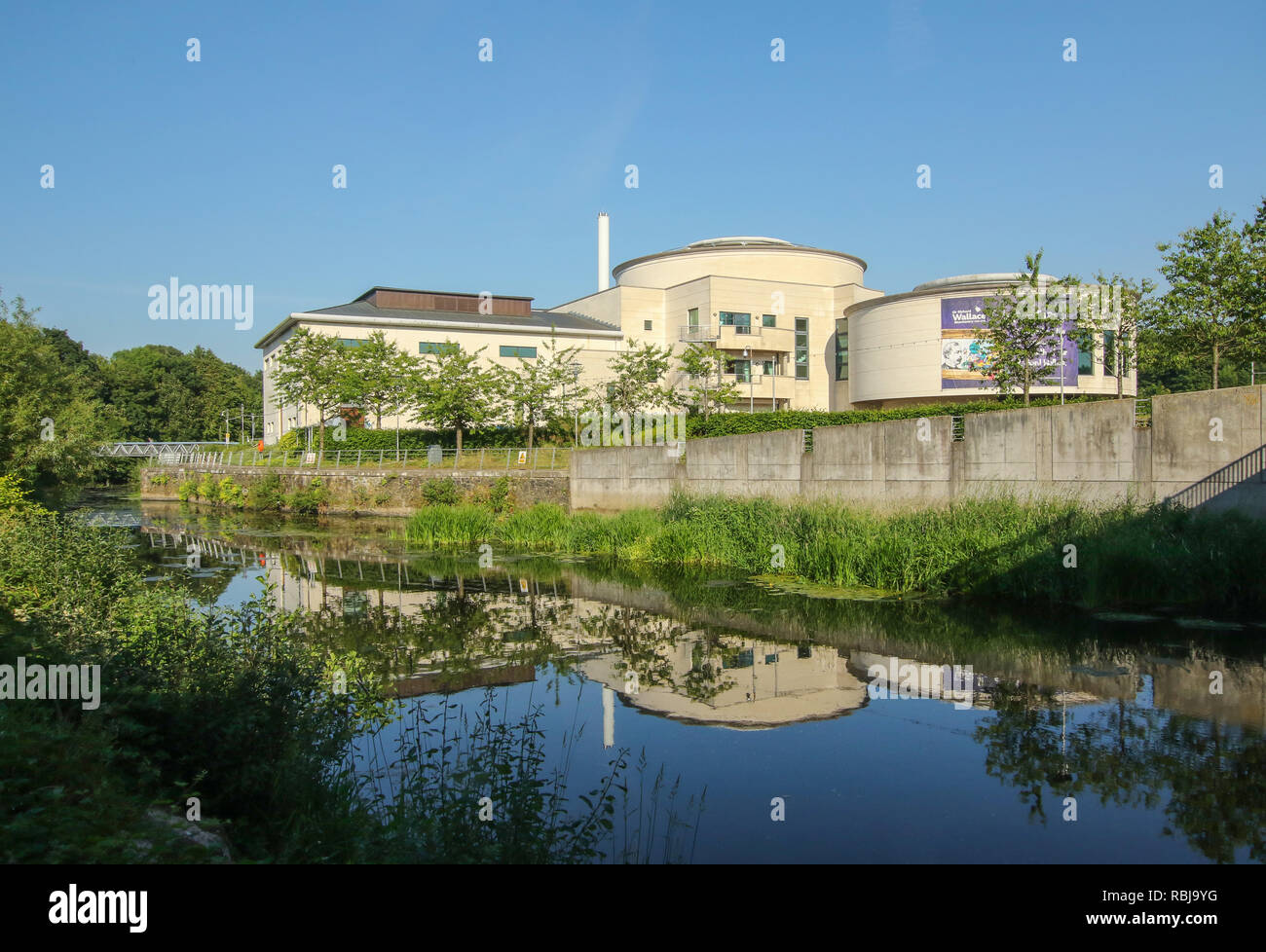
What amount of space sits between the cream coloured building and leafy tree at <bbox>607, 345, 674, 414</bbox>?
316cm

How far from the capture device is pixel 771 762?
8898 mm

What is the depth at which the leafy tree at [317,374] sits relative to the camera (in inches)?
1923

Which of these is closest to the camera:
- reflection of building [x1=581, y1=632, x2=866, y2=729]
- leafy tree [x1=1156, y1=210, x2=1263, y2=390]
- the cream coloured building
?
reflection of building [x1=581, y1=632, x2=866, y2=729]

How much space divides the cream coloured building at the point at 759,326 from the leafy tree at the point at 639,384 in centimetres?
316

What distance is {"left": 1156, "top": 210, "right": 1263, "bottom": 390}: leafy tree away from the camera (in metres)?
26.9

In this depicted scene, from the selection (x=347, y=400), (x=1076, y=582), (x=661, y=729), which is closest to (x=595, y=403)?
(x=347, y=400)

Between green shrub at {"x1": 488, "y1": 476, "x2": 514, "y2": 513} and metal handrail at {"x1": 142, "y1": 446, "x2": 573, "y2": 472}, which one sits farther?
metal handrail at {"x1": 142, "y1": 446, "x2": 573, "y2": 472}

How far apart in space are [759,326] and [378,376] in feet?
81.9

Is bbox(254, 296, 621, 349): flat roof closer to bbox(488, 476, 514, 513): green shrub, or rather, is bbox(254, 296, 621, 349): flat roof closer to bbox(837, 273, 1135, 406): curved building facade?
bbox(837, 273, 1135, 406): curved building facade

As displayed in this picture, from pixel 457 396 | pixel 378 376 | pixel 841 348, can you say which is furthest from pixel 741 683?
pixel 841 348

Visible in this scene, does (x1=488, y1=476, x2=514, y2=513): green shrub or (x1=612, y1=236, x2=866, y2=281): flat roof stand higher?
(x1=612, y1=236, x2=866, y2=281): flat roof
